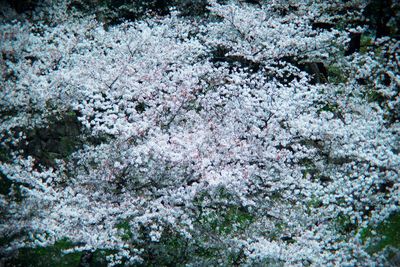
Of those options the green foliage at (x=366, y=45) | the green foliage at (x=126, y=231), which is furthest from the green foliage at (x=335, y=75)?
the green foliage at (x=126, y=231)

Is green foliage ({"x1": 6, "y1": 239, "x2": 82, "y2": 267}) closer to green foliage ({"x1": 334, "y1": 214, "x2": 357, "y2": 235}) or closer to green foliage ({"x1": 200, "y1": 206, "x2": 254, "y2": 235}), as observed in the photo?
green foliage ({"x1": 200, "y1": 206, "x2": 254, "y2": 235})

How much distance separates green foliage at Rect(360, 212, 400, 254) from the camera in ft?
20.3

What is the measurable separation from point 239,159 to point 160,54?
3.40m

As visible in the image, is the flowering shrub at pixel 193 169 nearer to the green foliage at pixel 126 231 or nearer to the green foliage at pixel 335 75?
the green foliage at pixel 126 231

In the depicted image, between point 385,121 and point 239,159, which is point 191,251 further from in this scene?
point 385,121

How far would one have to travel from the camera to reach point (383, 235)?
6.61 metres

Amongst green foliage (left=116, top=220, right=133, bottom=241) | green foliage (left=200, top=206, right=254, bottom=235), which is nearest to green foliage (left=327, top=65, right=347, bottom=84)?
green foliage (left=200, top=206, right=254, bottom=235)

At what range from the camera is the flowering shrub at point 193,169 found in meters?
5.91

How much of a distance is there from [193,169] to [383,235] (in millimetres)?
3962

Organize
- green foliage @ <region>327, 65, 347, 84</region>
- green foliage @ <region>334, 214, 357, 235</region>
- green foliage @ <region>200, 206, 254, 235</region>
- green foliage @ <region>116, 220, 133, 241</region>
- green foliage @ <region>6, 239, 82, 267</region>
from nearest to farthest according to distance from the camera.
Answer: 1. green foliage @ <region>334, 214, 357, 235</region>
2. green foliage @ <region>116, 220, 133, 241</region>
3. green foliage @ <region>200, 206, 254, 235</region>
4. green foliage @ <region>6, 239, 82, 267</region>
5. green foliage @ <region>327, 65, 347, 84</region>

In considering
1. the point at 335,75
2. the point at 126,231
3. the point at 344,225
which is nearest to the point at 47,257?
the point at 126,231

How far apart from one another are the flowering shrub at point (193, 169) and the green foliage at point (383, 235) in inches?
3.3

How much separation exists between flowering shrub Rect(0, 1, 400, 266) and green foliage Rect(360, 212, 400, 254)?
8 cm

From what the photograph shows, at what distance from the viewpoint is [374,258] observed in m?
5.71
